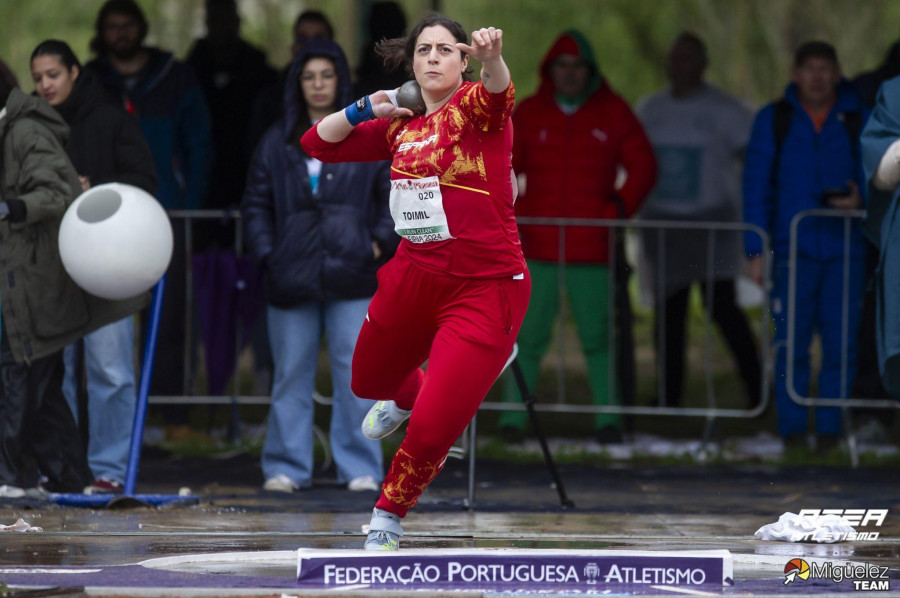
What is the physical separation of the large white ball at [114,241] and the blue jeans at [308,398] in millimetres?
1119

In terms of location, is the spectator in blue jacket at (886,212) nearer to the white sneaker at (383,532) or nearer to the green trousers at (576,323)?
the green trousers at (576,323)

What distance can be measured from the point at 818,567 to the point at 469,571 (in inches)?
53.6

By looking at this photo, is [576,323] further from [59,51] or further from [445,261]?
[445,261]

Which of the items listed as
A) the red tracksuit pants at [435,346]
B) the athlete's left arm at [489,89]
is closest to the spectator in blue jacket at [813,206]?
the red tracksuit pants at [435,346]

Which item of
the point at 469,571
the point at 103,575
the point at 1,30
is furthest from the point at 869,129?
the point at 1,30

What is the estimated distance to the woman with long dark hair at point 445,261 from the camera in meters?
5.77

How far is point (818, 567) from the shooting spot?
5836 mm

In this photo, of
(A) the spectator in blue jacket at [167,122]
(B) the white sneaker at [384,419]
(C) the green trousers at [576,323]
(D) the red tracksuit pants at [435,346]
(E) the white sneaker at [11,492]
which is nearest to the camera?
(D) the red tracksuit pants at [435,346]

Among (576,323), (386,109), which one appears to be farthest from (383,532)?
(576,323)

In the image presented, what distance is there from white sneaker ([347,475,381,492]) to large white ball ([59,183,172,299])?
5.13 feet

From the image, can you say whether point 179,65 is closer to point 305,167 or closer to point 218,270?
point 218,270

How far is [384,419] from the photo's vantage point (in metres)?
6.34

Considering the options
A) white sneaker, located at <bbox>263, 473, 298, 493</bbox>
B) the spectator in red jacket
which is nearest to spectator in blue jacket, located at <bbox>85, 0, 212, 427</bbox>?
the spectator in red jacket

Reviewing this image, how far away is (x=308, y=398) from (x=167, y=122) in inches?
97.8
